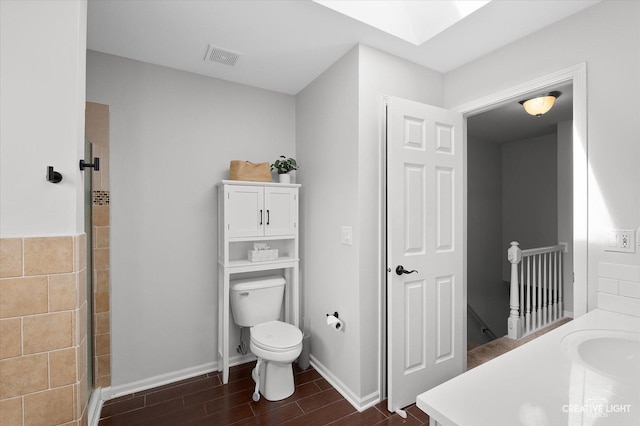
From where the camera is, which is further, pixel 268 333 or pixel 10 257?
pixel 268 333

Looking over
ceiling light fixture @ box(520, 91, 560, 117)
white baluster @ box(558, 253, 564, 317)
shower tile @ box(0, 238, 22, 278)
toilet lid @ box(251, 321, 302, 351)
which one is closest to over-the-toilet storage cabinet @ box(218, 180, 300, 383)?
toilet lid @ box(251, 321, 302, 351)

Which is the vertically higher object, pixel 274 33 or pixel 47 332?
pixel 274 33

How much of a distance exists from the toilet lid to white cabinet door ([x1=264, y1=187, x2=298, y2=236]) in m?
0.71

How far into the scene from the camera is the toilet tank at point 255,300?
2.41m

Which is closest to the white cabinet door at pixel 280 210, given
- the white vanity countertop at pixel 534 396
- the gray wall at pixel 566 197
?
the white vanity countertop at pixel 534 396

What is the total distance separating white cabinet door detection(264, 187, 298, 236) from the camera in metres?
2.47

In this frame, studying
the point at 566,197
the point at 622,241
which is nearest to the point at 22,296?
the point at 622,241

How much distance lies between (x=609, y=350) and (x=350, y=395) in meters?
1.49

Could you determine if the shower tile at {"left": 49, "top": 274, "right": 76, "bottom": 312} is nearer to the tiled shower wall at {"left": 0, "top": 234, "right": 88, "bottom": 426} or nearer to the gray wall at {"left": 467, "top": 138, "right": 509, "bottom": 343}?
the tiled shower wall at {"left": 0, "top": 234, "right": 88, "bottom": 426}

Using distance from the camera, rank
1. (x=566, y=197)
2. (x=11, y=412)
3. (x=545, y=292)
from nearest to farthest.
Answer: (x=11, y=412) < (x=545, y=292) < (x=566, y=197)

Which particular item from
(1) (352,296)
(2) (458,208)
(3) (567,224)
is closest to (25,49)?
(1) (352,296)

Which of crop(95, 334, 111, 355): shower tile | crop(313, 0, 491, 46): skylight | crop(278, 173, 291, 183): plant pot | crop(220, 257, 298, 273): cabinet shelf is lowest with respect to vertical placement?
crop(95, 334, 111, 355): shower tile

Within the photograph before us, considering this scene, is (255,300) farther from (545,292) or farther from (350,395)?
(545,292)

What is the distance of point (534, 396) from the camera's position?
80 cm
